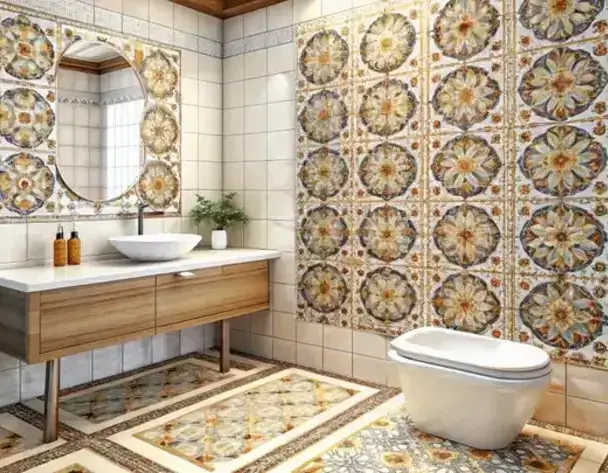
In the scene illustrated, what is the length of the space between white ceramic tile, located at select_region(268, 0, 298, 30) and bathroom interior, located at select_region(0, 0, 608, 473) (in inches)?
0.8

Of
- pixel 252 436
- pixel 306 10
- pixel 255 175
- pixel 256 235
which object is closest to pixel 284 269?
pixel 256 235

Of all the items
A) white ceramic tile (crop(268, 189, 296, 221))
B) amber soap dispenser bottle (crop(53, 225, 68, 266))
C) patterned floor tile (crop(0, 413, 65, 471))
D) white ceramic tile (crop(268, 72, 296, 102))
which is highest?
white ceramic tile (crop(268, 72, 296, 102))

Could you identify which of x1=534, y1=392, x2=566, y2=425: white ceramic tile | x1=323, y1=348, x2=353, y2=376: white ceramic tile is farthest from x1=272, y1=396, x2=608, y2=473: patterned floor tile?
x1=323, y1=348, x2=353, y2=376: white ceramic tile

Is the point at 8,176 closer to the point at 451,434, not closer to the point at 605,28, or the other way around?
the point at 451,434

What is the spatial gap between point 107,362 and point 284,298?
1135 mm

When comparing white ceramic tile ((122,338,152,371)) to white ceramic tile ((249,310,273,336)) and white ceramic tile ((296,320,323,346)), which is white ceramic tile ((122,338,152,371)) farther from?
white ceramic tile ((296,320,323,346))

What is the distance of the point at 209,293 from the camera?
3.04 meters

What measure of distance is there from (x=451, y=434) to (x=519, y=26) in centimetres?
189

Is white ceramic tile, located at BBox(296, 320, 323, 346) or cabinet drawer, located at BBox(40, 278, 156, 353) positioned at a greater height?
cabinet drawer, located at BBox(40, 278, 156, 353)

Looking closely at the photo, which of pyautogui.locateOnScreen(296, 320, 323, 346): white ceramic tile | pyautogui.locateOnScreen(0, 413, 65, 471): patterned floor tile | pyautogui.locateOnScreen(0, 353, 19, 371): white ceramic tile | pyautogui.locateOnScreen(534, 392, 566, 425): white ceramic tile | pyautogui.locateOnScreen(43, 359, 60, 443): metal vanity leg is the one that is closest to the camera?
pyautogui.locateOnScreen(0, 413, 65, 471): patterned floor tile

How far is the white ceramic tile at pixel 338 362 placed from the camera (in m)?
3.22

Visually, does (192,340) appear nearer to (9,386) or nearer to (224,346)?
(224,346)

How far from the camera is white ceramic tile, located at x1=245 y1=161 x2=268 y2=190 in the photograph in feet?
11.8

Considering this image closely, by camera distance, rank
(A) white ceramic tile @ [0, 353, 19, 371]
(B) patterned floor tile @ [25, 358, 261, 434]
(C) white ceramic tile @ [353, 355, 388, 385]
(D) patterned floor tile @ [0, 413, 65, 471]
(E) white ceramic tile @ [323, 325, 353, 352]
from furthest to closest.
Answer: (E) white ceramic tile @ [323, 325, 353, 352]
(C) white ceramic tile @ [353, 355, 388, 385]
(A) white ceramic tile @ [0, 353, 19, 371]
(B) patterned floor tile @ [25, 358, 261, 434]
(D) patterned floor tile @ [0, 413, 65, 471]
